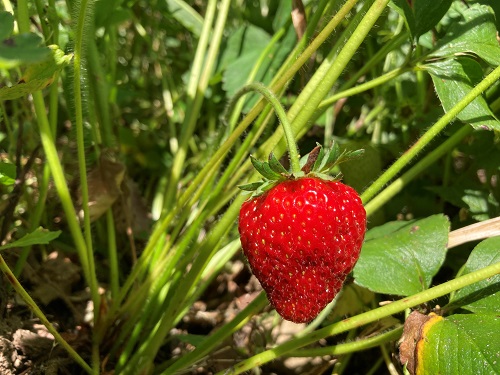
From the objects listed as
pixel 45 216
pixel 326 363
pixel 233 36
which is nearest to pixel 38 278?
pixel 45 216

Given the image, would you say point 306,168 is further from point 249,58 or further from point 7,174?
point 249,58

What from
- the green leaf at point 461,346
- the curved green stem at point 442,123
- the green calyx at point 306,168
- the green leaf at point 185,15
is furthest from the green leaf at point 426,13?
the green leaf at point 185,15

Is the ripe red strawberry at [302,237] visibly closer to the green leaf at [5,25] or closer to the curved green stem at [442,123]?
the curved green stem at [442,123]

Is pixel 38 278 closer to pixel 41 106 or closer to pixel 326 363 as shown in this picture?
pixel 41 106

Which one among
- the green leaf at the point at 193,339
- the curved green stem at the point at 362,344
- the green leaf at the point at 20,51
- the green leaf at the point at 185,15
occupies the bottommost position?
the green leaf at the point at 193,339

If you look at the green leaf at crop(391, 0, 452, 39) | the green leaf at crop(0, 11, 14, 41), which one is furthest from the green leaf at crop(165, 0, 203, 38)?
the green leaf at crop(0, 11, 14, 41)
